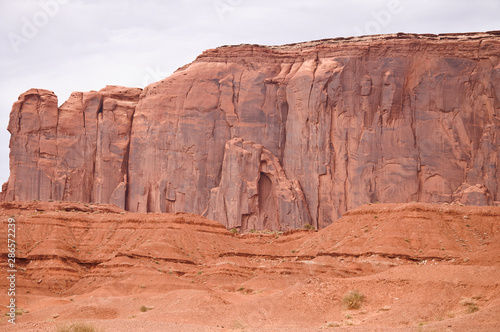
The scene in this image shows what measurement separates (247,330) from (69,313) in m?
12.4

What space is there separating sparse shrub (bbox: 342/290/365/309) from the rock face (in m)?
43.1

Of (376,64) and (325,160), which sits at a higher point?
(376,64)

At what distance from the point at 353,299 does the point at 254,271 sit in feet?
75.4

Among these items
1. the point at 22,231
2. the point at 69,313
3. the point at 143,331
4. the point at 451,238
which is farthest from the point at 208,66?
the point at 143,331

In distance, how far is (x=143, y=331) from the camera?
128ft

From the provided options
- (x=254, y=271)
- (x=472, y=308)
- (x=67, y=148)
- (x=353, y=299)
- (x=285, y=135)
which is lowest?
(x=254, y=271)

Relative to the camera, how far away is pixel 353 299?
41.7 meters

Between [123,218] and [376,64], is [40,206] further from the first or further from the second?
[376,64]

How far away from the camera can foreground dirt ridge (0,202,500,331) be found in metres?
40.4

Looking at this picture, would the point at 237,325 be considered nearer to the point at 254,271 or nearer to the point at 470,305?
the point at 470,305
